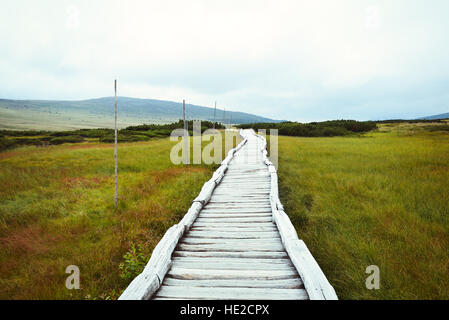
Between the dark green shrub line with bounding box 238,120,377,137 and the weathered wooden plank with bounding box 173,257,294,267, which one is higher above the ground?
the dark green shrub line with bounding box 238,120,377,137

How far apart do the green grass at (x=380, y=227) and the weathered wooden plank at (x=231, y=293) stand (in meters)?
0.85

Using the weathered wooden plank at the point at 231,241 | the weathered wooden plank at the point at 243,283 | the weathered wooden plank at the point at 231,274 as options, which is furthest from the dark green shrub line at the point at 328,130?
the weathered wooden plank at the point at 243,283

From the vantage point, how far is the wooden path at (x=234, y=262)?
2570mm

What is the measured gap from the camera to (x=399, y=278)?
2.81m

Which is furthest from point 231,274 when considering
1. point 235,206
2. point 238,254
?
point 235,206

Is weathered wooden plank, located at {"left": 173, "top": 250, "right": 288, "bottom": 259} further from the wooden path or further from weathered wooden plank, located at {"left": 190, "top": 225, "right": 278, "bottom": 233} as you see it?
weathered wooden plank, located at {"left": 190, "top": 225, "right": 278, "bottom": 233}

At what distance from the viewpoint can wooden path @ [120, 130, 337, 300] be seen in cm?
257

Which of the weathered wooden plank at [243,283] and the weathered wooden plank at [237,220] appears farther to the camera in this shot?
the weathered wooden plank at [237,220]

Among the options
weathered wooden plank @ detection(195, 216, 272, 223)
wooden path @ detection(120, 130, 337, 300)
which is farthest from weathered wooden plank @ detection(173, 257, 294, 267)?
weathered wooden plank @ detection(195, 216, 272, 223)

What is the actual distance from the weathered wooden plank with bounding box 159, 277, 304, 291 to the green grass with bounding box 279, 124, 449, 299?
76 cm

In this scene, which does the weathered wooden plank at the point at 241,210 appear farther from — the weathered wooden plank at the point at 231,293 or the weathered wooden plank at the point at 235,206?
the weathered wooden plank at the point at 231,293

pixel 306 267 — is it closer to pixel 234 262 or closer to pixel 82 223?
pixel 234 262
